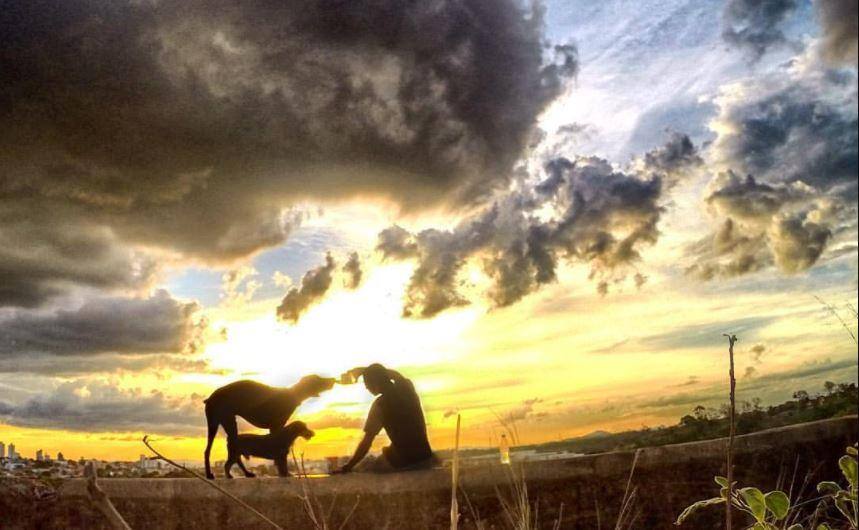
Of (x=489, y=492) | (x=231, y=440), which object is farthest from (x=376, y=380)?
(x=489, y=492)

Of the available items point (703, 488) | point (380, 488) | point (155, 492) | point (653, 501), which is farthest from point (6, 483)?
point (703, 488)

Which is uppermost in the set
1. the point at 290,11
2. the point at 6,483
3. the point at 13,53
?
the point at 290,11

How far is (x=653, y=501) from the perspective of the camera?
3.56 m

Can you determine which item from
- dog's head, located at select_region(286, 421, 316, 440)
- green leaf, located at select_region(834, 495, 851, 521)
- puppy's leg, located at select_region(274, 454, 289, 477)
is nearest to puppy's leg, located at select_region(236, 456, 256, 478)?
puppy's leg, located at select_region(274, 454, 289, 477)

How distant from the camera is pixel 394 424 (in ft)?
15.2

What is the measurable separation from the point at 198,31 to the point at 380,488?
7.53 feet

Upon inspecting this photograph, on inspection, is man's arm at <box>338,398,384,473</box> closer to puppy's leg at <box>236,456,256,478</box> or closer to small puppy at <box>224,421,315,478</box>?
small puppy at <box>224,421,315,478</box>

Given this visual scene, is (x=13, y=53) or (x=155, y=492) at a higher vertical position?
(x=13, y=53)

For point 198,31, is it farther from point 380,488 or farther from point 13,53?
point 380,488

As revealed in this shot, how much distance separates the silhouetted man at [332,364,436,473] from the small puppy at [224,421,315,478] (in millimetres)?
392

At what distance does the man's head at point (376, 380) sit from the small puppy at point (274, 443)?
1.46ft

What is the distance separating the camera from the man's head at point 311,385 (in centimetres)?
454

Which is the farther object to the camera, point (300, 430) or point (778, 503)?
point (300, 430)

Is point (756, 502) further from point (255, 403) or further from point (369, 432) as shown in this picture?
point (255, 403)
